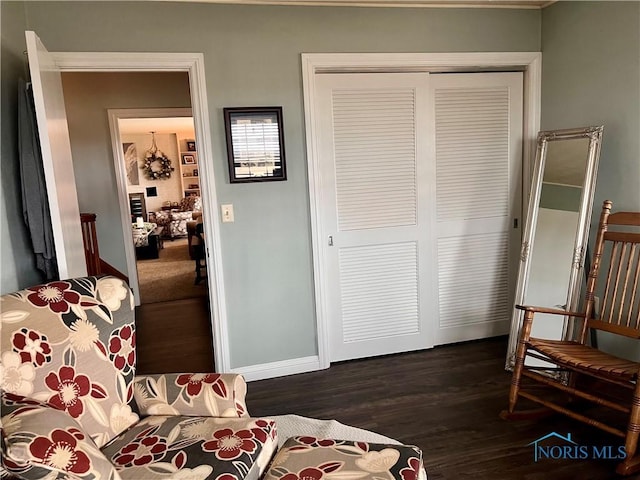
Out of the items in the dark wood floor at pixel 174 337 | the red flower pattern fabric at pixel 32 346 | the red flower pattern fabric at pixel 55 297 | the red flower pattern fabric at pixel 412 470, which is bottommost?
the dark wood floor at pixel 174 337

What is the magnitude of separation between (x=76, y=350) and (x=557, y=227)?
2773 mm

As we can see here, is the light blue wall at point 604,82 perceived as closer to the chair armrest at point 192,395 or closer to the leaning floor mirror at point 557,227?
the leaning floor mirror at point 557,227

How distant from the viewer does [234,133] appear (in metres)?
2.89

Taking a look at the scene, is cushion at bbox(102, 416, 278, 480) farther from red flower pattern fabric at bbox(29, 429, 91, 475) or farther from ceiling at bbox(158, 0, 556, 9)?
ceiling at bbox(158, 0, 556, 9)

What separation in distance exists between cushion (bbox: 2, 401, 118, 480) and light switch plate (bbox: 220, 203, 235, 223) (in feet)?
5.75

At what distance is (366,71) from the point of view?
10.1ft

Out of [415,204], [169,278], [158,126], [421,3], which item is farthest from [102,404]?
[158,126]

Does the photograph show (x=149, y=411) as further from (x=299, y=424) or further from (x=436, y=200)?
(x=436, y=200)

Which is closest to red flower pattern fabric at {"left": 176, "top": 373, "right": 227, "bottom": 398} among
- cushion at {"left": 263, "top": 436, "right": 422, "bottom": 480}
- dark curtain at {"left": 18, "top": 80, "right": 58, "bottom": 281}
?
cushion at {"left": 263, "top": 436, "right": 422, "bottom": 480}

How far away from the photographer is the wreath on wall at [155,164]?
10891 mm

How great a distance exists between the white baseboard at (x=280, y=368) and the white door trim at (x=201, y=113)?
0.14m

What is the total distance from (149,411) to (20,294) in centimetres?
66

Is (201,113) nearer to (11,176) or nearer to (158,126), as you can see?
(11,176)

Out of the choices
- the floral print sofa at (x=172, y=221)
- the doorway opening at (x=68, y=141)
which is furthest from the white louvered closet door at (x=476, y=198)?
the floral print sofa at (x=172, y=221)
